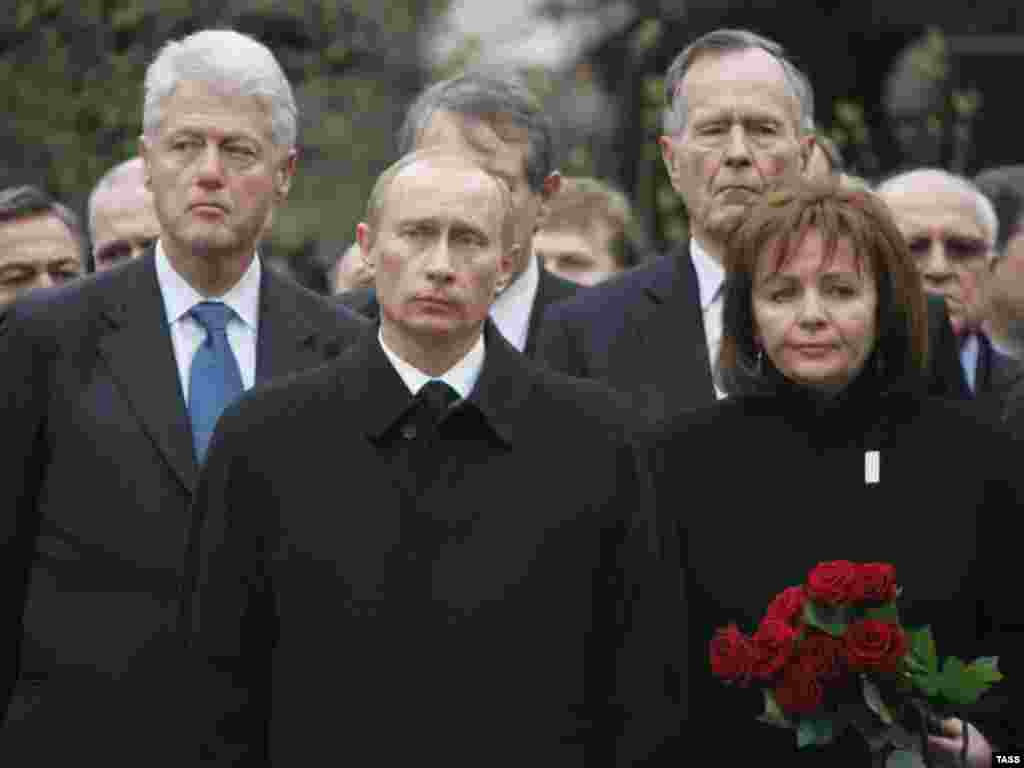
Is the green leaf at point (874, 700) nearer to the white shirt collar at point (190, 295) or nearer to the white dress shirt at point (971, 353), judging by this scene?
the white shirt collar at point (190, 295)

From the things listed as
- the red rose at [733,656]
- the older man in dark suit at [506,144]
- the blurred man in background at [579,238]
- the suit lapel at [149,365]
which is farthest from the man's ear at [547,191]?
the red rose at [733,656]

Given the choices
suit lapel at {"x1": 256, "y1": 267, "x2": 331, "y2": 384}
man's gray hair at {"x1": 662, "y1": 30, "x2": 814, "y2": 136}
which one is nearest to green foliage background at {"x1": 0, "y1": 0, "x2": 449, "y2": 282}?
man's gray hair at {"x1": 662, "y1": 30, "x2": 814, "y2": 136}

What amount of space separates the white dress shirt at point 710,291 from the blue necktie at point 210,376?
4.23 feet

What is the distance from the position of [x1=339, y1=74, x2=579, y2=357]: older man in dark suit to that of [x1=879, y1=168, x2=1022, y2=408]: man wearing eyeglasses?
1532 mm

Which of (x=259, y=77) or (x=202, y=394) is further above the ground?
(x=259, y=77)

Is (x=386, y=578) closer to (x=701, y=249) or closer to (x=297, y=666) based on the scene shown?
(x=297, y=666)

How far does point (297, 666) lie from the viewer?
595 cm

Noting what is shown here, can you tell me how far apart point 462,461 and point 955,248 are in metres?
3.67

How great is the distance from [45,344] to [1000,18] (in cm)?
1785

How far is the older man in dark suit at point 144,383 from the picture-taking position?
6566 millimetres

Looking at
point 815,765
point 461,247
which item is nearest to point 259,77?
point 461,247

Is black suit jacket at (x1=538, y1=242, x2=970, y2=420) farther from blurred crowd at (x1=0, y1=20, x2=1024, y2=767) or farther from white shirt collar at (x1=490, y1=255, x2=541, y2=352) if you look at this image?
white shirt collar at (x1=490, y1=255, x2=541, y2=352)

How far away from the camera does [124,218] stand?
914 cm

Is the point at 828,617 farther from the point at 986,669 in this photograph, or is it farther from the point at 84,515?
the point at 84,515
